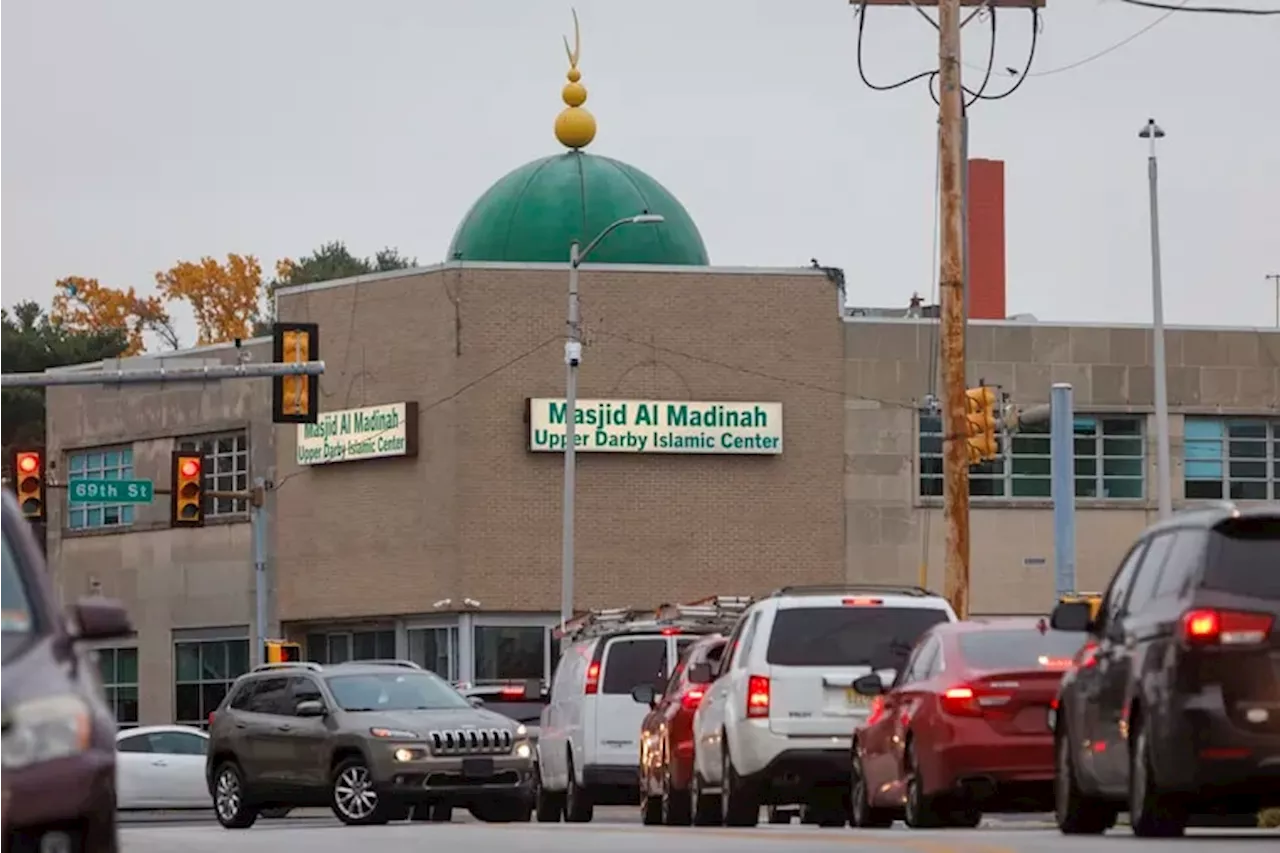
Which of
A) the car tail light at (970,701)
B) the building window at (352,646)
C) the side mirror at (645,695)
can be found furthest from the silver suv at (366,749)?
the building window at (352,646)

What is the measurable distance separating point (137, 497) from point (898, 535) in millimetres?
16284

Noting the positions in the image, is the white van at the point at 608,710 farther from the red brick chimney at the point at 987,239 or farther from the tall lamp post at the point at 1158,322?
the red brick chimney at the point at 987,239

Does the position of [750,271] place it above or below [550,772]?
above

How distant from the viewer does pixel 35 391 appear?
9544 centimetres

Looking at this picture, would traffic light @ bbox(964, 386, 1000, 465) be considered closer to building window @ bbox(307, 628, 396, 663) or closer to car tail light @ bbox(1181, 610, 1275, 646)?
Result: building window @ bbox(307, 628, 396, 663)

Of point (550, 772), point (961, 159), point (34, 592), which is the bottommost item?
point (550, 772)

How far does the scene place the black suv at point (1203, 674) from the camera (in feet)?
47.6

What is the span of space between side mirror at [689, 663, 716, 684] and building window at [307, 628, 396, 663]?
Result: 115 ft

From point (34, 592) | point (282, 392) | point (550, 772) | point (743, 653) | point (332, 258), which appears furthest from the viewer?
point (332, 258)

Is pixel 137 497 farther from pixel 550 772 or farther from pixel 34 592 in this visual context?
pixel 34 592

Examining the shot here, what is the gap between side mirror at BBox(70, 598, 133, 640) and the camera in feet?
33.0

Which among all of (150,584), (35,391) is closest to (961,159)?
(150,584)

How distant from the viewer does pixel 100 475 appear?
65.1 m

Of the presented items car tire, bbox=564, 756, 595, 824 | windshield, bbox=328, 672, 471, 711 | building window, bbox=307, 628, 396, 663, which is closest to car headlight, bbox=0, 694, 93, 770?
windshield, bbox=328, 672, 471, 711
